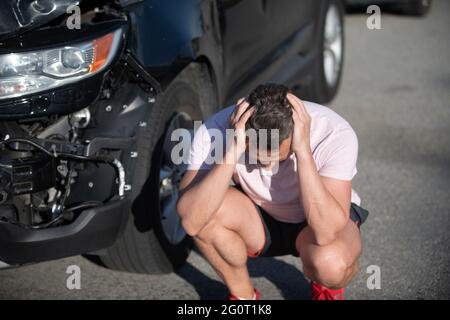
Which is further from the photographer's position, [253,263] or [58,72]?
[253,263]

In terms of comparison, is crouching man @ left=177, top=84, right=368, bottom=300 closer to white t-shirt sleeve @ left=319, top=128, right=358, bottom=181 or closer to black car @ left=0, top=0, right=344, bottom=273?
white t-shirt sleeve @ left=319, top=128, right=358, bottom=181

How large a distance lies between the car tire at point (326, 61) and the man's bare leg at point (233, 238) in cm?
228

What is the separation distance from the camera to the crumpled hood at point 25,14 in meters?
3.04

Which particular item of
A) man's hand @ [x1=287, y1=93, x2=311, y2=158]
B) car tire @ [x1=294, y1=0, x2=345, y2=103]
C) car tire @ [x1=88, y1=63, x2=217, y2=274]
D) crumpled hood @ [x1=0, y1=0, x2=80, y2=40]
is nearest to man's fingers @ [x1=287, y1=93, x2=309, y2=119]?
man's hand @ [x1=287, y1=93, x2=311, y2=158]

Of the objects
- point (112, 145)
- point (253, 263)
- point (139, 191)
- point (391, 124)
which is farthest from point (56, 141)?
point (391, 124)

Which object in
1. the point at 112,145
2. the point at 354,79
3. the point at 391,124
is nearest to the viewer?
the point at 112,145

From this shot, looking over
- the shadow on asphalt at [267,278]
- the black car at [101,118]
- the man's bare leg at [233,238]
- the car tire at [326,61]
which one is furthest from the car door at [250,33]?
the man's bare leg at [233,238]

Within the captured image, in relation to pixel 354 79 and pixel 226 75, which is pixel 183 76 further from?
pixel 354 79

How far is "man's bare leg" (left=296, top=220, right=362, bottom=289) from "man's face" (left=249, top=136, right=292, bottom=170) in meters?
0.31

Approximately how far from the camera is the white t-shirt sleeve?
10.1 feet

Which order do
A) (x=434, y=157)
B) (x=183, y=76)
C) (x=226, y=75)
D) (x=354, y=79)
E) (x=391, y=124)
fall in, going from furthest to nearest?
(x=354, y=79) → (x=391, y=124) → (x=434, y=157) → (x=226, y=75) → (x=183, y=76)

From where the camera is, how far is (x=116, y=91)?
3.36m

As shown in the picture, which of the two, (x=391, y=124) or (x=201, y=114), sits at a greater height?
(x=201, y=114)

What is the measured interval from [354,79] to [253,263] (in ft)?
11.3
